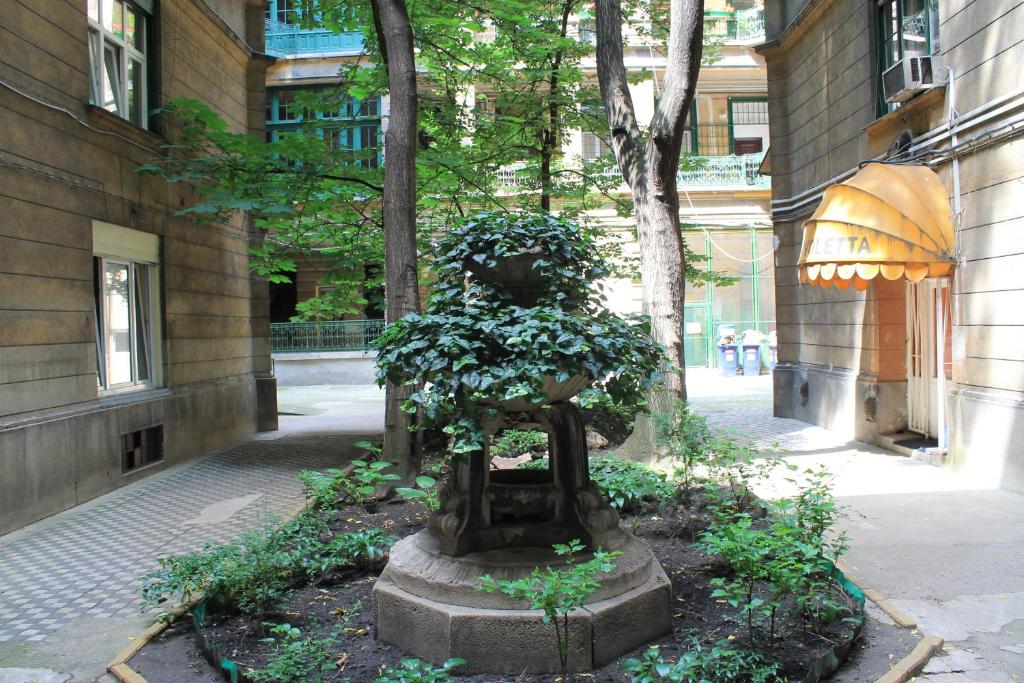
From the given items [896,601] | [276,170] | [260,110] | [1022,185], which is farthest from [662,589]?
[260,110]

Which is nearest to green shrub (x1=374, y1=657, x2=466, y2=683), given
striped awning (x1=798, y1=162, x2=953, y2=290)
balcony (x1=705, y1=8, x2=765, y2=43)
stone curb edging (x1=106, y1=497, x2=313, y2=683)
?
stone curb edging (x1=106, y1=497, x2=313, y2=683)

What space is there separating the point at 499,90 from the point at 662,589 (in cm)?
1199

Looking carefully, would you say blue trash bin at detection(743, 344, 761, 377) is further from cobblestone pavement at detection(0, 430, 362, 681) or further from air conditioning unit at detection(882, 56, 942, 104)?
cobblestone pavement at detection(0, 430, 362, 681)

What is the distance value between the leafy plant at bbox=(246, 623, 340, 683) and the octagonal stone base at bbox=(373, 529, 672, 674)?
436 mm

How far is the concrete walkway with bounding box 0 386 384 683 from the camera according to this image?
200 inches

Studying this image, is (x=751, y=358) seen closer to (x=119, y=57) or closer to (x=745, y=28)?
(x=745, y=28)

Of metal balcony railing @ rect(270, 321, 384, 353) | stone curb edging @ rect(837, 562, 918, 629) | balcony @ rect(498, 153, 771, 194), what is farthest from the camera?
metal balcony railing @ rect(270, 321, 384, 353)

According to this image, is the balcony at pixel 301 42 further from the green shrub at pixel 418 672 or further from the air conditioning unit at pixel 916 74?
the green shrub at pixel 418 672

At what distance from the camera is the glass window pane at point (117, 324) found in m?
10.8

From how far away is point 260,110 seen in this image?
16031 millimetres

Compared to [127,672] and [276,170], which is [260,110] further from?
[127,672]

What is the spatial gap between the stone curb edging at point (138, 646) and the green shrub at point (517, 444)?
4.59 meters

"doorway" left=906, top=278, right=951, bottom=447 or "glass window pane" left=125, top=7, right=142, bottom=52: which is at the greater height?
"glass window pane" left=125, top=7, right=142, bottom=52

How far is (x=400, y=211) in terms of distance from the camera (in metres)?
9.23
